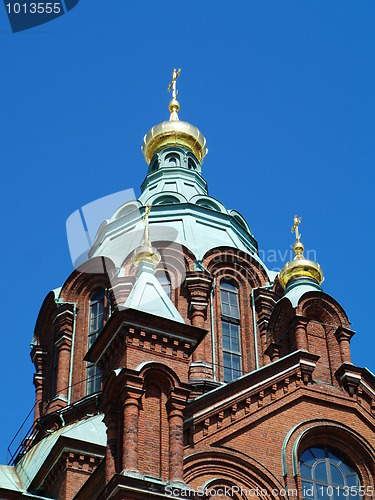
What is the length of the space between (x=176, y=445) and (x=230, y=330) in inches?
485

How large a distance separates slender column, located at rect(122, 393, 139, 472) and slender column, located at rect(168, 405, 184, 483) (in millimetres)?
659

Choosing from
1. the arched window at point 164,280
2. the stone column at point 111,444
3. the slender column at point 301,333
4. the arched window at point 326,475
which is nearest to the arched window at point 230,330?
the arched window at point 164,280

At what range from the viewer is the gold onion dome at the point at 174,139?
132 ft

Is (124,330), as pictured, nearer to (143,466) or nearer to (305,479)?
(143,466)

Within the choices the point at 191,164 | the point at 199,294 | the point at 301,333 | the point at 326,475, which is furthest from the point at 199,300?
the point at 326,475

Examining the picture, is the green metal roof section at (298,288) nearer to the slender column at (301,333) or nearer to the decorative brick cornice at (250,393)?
the slender column at (301,333)

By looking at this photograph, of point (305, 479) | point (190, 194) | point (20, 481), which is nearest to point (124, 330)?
point (305, 479)

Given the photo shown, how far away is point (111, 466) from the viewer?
1891 centimetres

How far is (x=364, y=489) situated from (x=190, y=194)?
1687cm

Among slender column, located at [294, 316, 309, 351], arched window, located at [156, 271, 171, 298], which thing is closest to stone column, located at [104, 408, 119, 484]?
slender column, located at [294, 316, 309, 351]

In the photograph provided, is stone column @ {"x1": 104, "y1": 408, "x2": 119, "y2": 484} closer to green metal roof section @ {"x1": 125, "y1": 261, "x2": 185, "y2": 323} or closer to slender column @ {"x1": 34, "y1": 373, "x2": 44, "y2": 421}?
green metal roof section @ {"x1": 125, "y1": 261, "x2": 185, "y2": 323}

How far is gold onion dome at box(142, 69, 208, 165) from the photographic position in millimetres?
40250

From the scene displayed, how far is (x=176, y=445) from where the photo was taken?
1895cm

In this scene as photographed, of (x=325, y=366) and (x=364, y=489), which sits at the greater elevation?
(x=325, y=366)
